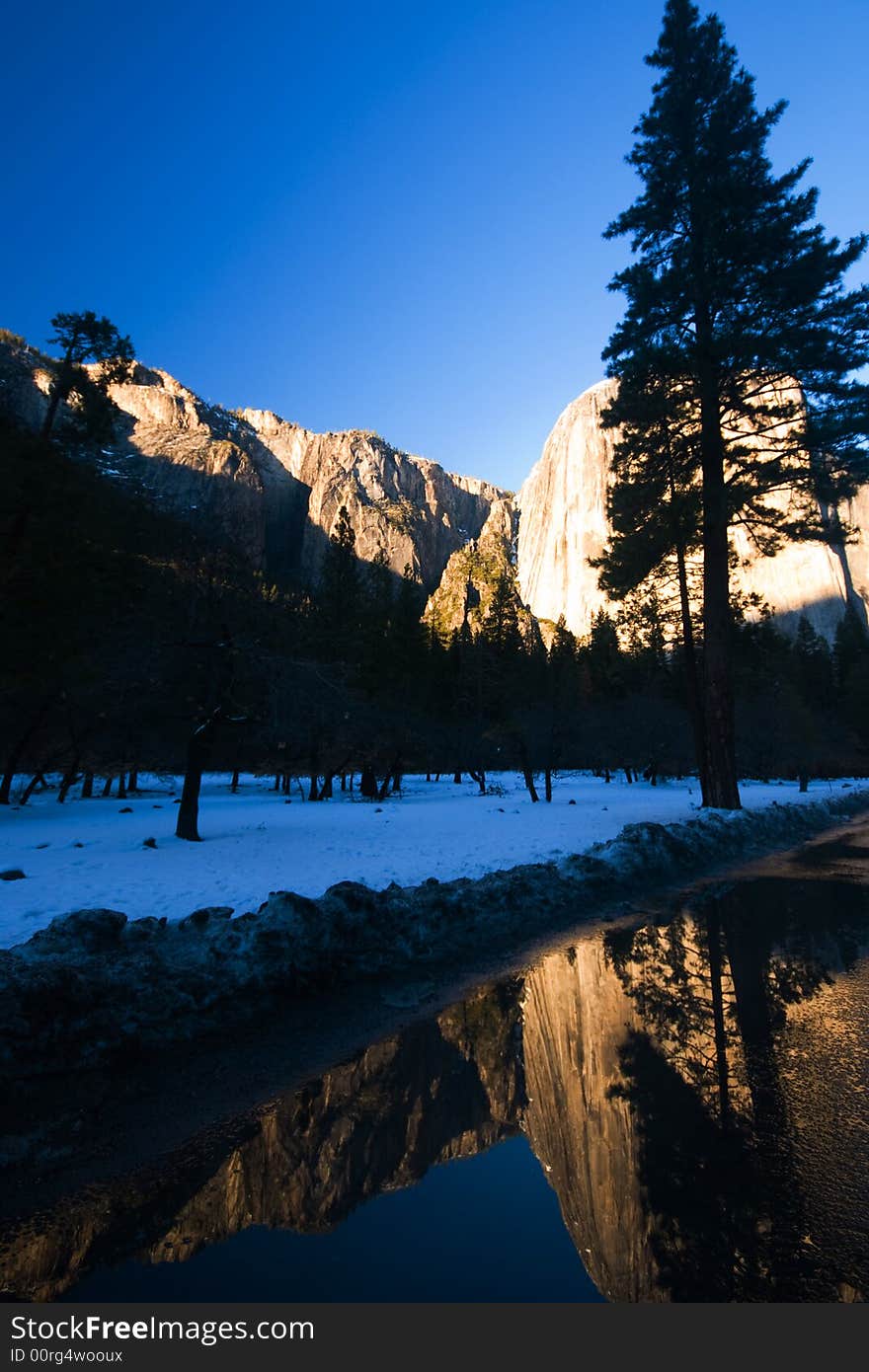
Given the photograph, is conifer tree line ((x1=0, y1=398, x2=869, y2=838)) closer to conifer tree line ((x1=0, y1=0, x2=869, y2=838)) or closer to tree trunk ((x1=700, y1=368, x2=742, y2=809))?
conifer tree line ((x1=0, y1=0, x2=869, y2=838))

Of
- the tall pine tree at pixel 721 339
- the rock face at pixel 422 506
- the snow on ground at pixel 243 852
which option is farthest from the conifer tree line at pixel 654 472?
the rock face at pixel 422 506

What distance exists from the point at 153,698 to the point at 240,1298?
14.7 metres

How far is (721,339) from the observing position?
14891 millimetres

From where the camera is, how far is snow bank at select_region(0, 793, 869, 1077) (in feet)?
13.1

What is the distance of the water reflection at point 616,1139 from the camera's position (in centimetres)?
215

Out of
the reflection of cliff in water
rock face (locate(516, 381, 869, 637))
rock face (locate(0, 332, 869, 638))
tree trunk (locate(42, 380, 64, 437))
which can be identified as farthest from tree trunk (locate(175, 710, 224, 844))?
rock face (locate(516, 381, 869, 637))

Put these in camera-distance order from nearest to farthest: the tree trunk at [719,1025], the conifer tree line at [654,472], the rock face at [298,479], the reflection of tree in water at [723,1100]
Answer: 1. the reflection of tree in water at [723,1100]
2. the tree trunk at [719,1025]
3. the conifer tree line at [654,472]
4. the rock face at [298,479]

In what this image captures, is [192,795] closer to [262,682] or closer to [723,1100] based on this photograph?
[262,682]

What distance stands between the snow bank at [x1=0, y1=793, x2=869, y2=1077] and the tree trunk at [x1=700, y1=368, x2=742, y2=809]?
7754 mm

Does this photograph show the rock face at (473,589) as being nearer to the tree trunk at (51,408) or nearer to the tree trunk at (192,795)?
the tree trunk at (192,795)

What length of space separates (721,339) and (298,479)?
141216 millimetres

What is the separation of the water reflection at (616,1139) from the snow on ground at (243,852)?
4.10m

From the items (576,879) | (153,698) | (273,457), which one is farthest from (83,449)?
(273,457)

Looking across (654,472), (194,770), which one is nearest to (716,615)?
(654,472)
